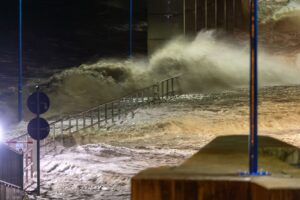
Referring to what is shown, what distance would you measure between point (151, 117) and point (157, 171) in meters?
14.4

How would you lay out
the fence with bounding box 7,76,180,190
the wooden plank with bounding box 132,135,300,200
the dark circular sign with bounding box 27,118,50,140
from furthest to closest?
the fence with bounding box 7,76,180,190 → the dark circular sign with bounding box 27,118,50,140 → the wooden plank with bounding box 132,135,300,200

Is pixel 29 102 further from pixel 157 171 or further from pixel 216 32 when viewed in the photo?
pixel 216 32

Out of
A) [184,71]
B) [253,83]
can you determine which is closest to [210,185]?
[253,83]

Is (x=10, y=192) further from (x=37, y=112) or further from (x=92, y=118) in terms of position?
(x=92, y=118)

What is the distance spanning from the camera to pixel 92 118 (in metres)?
19.2

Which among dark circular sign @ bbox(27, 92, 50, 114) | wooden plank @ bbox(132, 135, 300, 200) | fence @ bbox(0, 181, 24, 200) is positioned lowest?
fence @ bbox(0, 181, 24, 200)

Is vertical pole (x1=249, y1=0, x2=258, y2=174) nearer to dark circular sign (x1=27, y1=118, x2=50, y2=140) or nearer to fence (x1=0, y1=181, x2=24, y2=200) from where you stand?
fence (x1=0, y1=181, x2=24, y2=200)

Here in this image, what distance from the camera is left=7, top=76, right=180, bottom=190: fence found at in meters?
12.9

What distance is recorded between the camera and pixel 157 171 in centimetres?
492

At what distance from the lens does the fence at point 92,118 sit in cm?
1288

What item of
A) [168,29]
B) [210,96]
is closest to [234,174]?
[210,96]

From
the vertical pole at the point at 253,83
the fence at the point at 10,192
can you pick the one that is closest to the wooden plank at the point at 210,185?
the vertical pole at the point at 253,83

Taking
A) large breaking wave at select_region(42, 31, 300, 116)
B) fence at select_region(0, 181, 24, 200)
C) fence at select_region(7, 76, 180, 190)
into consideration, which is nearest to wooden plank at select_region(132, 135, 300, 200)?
fence at select_region(0, 181, 24, 200)

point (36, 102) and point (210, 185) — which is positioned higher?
point (36, 102)
